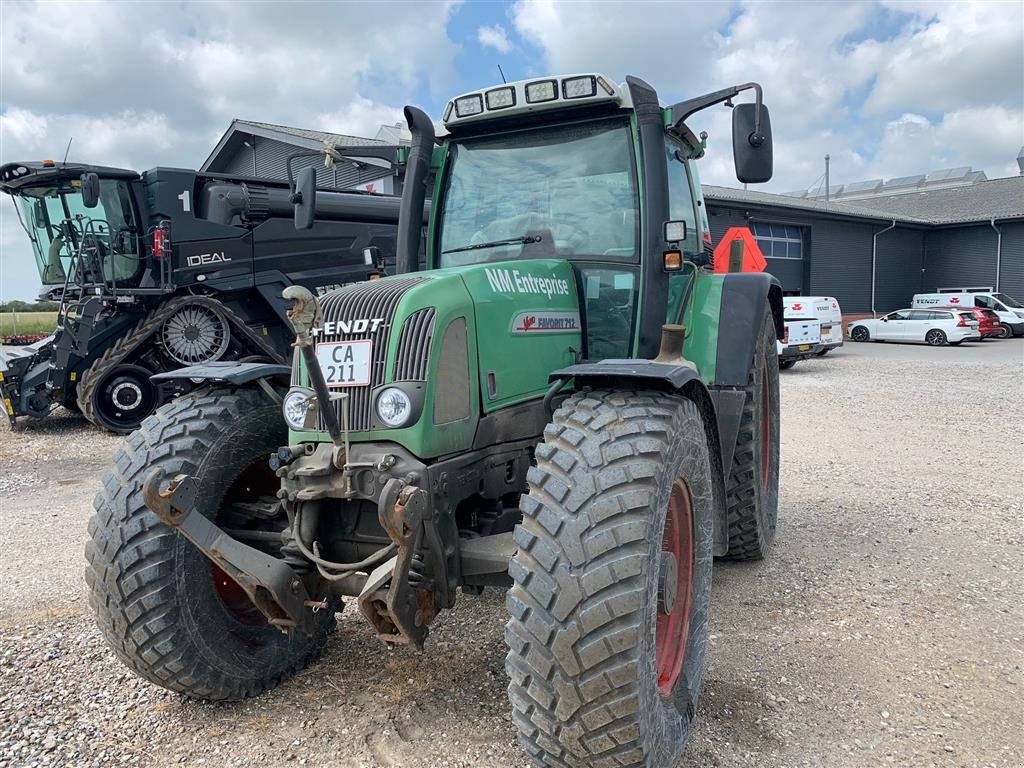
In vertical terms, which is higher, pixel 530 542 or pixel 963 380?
pixel 530 542

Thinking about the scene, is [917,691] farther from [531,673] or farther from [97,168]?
[97,168]

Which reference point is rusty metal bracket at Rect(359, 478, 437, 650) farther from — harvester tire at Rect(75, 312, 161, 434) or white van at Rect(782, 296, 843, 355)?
white van at Rect(782, 296, 843, 355)

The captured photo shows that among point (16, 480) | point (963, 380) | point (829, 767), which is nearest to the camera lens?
point (829, 767)

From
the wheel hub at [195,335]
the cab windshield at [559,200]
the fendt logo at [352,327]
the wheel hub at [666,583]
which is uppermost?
the cab windshield at [559,200]

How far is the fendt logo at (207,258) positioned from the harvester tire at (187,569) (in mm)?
8397

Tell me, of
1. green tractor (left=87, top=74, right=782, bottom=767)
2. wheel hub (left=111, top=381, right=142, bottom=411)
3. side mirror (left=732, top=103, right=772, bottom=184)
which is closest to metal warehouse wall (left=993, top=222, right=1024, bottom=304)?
wheel hub (left=111, top=381, right=142, bottom=411)

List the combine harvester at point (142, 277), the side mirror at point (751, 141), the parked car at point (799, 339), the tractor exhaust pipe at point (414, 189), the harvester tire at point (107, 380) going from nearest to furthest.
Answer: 1. the side mirror at point (751, 141)
2. the tractor exhaust pipe at point (414, 189)
3. the harvester tire at point (107, 380)
4. the combine harvester at point (142, 277)
5. the parked car at point (799, 339)

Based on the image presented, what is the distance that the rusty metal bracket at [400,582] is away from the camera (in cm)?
243

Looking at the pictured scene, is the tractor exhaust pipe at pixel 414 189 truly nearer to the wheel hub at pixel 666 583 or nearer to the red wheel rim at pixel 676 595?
the red wheel rim at pixel 676 595

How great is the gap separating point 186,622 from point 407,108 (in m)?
2.60

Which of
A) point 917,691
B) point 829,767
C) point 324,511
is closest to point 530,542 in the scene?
point 324,511

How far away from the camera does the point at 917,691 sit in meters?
3.31

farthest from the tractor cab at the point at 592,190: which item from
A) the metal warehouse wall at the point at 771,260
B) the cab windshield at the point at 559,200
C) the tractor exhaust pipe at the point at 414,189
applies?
the metal warehouse wall at the point at 771,260

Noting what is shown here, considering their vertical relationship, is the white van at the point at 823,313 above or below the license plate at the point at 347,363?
below
